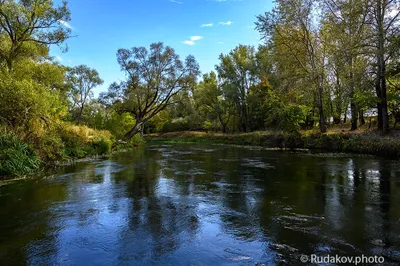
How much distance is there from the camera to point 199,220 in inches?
249

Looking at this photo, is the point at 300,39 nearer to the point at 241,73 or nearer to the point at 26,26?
the point at 241,73

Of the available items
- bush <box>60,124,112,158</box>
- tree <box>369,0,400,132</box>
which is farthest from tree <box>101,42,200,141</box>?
tree <box>369,0,400,132</box>

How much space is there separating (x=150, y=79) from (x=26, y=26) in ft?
53.5

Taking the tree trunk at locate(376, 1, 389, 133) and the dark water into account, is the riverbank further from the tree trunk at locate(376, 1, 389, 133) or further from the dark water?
the dark water

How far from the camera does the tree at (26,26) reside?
15461 mm

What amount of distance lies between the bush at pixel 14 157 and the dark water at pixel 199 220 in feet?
3.93

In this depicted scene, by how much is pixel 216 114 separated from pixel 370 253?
1699 inches

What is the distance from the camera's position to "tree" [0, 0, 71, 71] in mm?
15461

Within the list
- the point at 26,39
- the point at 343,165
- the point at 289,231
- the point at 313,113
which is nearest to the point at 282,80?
the point at 313,113

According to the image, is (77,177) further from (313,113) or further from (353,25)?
(313,113)

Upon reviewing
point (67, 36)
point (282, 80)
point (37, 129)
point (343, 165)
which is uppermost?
point (67, 36)

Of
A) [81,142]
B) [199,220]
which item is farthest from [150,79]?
[199,220]

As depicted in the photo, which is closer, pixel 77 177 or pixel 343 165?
pixel 77 177

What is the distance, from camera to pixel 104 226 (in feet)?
19.7
